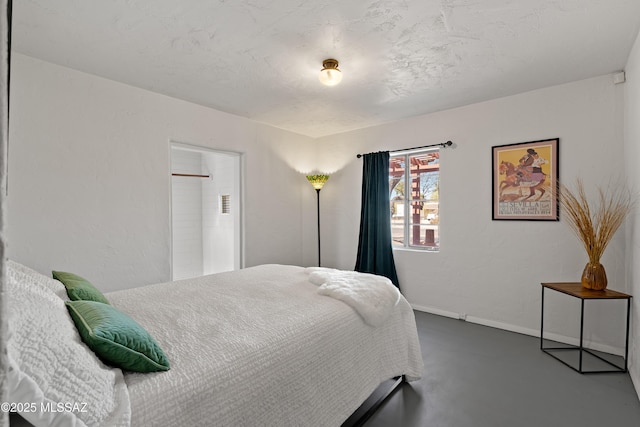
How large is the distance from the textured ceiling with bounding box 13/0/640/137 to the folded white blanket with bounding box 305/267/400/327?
1696 millimetres

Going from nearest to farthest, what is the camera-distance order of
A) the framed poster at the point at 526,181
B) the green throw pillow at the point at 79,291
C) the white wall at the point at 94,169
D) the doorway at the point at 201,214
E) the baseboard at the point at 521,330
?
the green throw pillow at the point at 79,291
the white wall at the point at 94,169
the baseboard at the point at 521,330
the framed poster at the point at 526,181
the doorway at the point at 201,214

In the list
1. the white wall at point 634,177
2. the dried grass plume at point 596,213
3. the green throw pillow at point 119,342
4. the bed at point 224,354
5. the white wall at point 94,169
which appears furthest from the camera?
the dried grass plume at point 596,213

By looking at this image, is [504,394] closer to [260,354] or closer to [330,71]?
[260,354]

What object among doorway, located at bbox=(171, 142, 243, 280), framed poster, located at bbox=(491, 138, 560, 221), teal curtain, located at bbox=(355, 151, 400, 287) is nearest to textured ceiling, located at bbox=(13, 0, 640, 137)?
framed poster, located at bbox=(491, 138, 560, 221)

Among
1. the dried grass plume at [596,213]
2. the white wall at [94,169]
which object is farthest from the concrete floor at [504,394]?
the white wall at [94,169]

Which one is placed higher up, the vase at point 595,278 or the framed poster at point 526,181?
the framed poster at point 526,181

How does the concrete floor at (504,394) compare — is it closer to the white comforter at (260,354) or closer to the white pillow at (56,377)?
Result: the white comforter at (260,354)

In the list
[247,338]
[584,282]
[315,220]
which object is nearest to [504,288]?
[584,282]

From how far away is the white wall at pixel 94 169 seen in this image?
244 centimetres

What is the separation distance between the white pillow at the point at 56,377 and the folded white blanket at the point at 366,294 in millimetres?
1221

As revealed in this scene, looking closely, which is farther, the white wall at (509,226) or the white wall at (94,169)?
the white wall at (509,226)

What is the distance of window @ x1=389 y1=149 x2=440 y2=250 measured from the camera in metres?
3.95

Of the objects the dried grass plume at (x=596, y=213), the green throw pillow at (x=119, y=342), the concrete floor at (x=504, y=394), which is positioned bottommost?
the concrete floor at (x=504, y=394)

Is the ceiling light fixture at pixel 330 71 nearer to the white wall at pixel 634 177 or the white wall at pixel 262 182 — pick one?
the white wall at pixel 262 182
